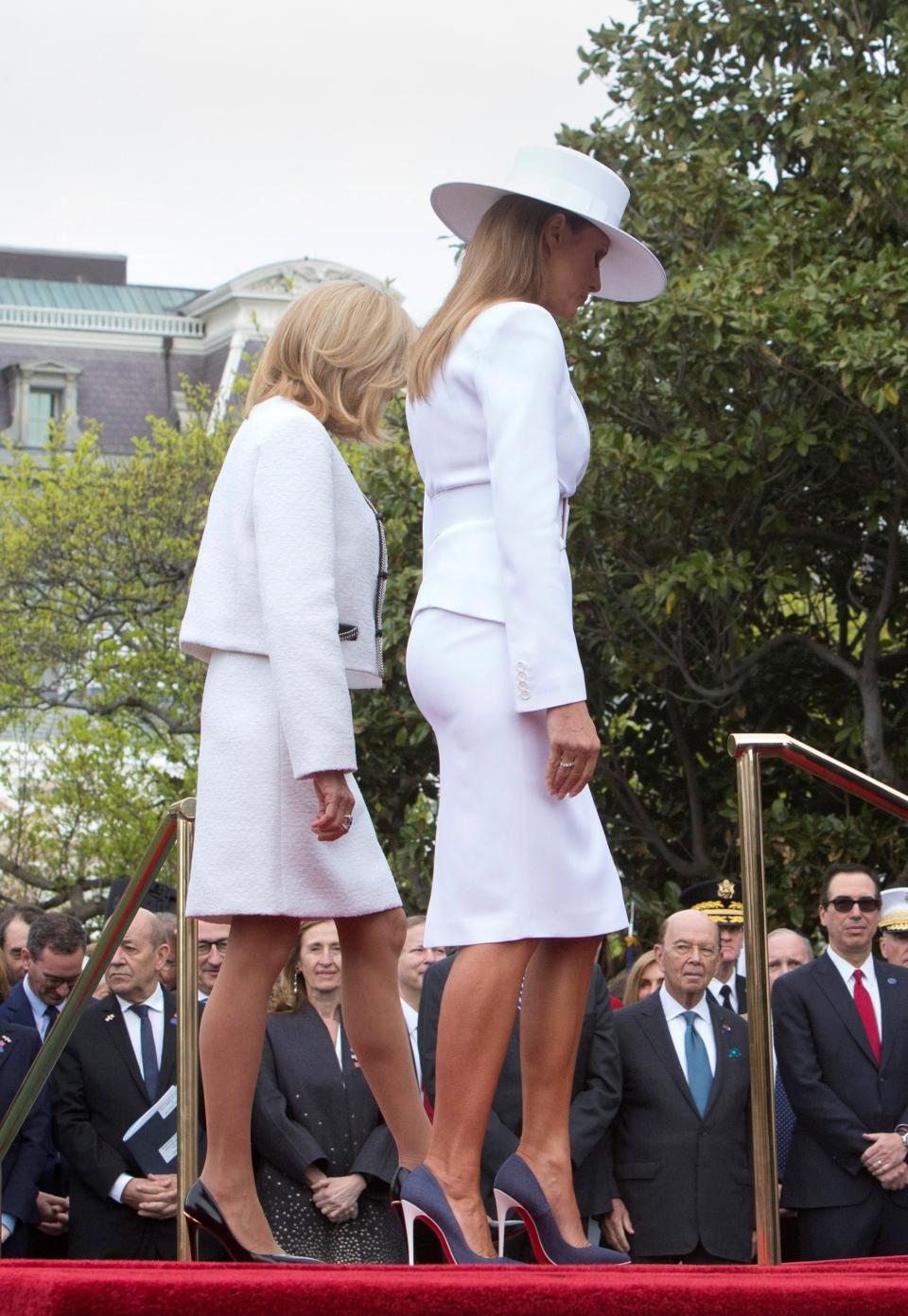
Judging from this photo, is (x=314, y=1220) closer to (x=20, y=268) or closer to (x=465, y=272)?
(x=465, y=272)

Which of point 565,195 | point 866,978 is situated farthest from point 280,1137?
point 565,195

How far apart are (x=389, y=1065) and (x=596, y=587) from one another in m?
10.8

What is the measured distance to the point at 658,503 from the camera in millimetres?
13836

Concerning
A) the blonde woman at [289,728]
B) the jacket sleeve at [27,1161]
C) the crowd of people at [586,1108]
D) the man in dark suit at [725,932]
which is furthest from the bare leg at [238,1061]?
the man in dark suit at [725,932]

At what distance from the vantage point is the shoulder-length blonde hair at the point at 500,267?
149 inches

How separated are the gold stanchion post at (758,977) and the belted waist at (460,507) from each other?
0.94 metres

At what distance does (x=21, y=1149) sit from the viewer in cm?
698

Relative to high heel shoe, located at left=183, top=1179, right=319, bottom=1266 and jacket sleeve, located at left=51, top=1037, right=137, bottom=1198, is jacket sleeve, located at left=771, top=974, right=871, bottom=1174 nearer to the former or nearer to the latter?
jacket sleeve, located at left=51, top=1037, right=137, bottom=1198

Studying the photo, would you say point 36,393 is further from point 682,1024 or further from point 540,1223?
point 540,1223

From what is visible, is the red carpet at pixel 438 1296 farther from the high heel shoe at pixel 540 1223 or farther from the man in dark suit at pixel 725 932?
the man in dark suit at pixel 725 932

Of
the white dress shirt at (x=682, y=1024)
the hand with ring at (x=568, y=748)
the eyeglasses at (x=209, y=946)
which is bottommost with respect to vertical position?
the white dress shirt at (x=682, y=1024)

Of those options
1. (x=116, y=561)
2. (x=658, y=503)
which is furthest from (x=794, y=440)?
(x=116, y=561)

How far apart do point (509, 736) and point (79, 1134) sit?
13.4 feet

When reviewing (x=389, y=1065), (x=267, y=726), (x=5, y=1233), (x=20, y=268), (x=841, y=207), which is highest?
(x=20, y=268)
